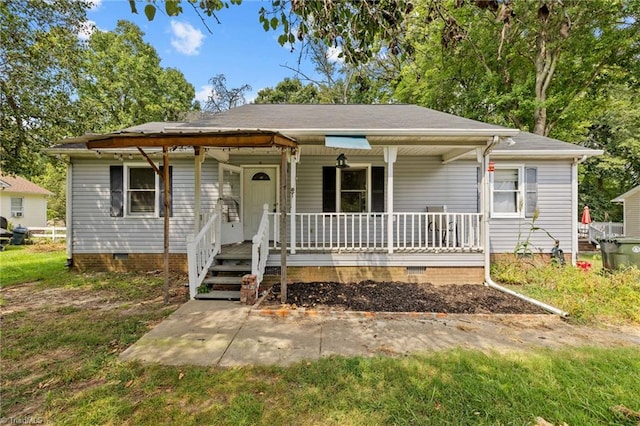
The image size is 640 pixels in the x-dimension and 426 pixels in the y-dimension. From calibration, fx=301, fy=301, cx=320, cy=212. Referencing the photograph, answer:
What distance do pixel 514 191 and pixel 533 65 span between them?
10.1m

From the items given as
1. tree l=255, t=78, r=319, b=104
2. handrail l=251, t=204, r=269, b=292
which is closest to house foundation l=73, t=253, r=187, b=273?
handrail l=251, t=204, r=269, b=292

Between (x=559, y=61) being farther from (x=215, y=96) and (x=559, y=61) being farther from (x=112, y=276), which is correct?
(x=215, y=96)

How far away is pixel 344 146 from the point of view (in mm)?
5730

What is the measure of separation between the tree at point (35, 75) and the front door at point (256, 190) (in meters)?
6.80

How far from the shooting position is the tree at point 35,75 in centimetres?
812

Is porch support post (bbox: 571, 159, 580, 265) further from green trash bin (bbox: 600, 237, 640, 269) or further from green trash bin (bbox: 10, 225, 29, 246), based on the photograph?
green trash bin (bbox: 10, 225, 29, 246)

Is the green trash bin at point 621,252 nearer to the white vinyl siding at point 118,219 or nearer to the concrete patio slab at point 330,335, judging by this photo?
the concrete patio slab at point 330,335

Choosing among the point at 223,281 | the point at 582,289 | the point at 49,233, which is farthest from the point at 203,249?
the point at 49,233

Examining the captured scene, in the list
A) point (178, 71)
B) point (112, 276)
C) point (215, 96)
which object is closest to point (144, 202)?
point (112, 276)

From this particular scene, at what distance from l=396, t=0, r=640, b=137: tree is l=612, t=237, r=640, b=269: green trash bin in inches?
298

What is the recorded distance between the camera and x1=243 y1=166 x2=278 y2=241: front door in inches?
318

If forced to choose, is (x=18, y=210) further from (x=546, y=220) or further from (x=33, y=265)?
(x=546, y=220)

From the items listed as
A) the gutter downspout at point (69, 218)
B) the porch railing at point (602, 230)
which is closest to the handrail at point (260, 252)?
the gutter downspout at point (69, 218)

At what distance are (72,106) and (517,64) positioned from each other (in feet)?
62.6
